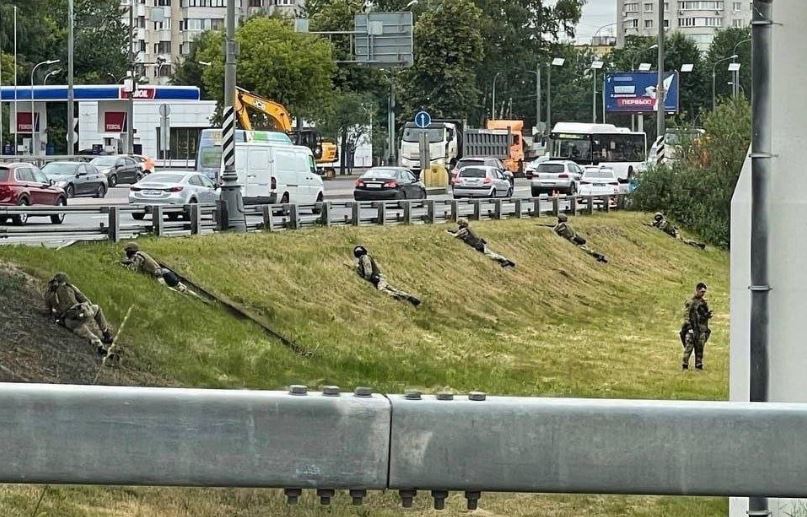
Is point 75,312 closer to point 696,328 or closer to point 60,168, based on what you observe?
point 696,328

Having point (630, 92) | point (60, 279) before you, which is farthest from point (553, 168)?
point (60, 279)

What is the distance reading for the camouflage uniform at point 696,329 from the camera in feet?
80.3

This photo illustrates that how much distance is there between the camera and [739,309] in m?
9.47

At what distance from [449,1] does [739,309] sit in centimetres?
7525

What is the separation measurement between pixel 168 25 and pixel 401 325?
118 m

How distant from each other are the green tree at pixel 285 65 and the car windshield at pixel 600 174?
17.9 metres

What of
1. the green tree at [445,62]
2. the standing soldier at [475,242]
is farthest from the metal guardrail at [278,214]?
the green tree at [445,62]

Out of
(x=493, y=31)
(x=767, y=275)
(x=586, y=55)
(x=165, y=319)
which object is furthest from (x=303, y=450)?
(x=586, y=55)

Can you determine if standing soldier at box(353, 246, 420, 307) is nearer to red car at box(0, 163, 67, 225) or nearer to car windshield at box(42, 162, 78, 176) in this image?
red car at box(0, 163, 67, 225)

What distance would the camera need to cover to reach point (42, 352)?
18.1m

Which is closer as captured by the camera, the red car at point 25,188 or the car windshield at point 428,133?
the red car at point 25,188

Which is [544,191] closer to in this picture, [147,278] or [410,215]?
[410,215]

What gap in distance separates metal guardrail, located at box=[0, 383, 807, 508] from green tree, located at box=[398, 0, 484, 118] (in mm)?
78054

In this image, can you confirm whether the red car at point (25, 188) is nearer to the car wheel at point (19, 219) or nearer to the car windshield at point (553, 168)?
the car wheel at point (19, 219)
